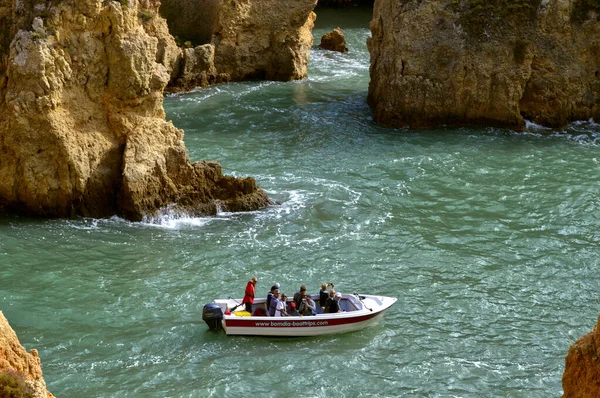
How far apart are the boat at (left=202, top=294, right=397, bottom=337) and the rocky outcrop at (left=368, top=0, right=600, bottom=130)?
18626mm

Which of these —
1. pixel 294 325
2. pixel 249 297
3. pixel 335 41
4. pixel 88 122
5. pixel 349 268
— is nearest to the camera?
pixel 294 325

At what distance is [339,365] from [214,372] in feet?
10.4

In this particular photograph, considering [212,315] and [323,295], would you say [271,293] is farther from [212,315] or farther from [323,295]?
[212,315]

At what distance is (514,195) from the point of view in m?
33.9

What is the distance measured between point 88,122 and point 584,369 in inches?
838

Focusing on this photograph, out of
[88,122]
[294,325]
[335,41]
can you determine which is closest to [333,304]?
[294,325]

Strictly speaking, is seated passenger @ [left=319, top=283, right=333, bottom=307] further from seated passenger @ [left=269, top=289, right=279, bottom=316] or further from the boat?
seated passenger @ [left=269, top=289, right=279, bottom=316]

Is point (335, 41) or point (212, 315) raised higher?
point (335, 41)

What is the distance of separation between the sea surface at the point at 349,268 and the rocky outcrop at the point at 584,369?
7127 millimetres

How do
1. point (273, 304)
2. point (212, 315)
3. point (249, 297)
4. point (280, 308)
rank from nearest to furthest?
1. point (212, 315)
2. point (280, 308)
3. point (273, 304)
4. point (249, 297)

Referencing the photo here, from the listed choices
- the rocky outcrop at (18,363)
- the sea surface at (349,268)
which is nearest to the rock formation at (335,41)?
the sea surface at (349,268)

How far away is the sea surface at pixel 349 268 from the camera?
22438 mm

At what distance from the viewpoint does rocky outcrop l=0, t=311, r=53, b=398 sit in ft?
47.6

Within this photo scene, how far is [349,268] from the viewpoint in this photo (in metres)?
28.2
